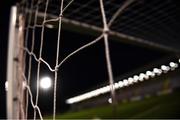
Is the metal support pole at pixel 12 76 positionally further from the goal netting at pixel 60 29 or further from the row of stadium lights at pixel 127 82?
the row of stadium lights at pixel 127 82

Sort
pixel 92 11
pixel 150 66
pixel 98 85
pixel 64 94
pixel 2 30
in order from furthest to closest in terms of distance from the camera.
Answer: pixel 98 85 → pixel 64 94 → pixel 150 66 → pixel 2 30 → pixel 92 11

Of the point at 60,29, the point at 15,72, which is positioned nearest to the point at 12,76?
the point at 15,72

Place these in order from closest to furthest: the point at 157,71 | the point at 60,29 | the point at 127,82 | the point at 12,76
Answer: the point at 60,29 < the point at 12,76 < the point at 157,71 < the point at 127,82

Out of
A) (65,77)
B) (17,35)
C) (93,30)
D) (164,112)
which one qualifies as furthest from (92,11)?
(65,77)

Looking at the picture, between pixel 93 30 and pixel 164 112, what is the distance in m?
0.78

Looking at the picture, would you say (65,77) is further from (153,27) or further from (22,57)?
(22,57)

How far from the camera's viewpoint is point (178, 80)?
5125 mm

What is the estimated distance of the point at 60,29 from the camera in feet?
1.77

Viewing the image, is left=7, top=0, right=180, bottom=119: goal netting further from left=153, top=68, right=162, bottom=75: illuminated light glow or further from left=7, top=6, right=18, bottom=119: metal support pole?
left=153, top=68, right=162, bottom=75: illuminated light glow

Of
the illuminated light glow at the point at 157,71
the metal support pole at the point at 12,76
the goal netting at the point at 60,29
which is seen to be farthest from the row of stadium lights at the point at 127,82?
the metal support pole at the point at 12,76

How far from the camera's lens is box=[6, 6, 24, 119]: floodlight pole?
0.88 metres

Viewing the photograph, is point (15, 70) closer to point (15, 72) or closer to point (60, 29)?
point (15, 72)

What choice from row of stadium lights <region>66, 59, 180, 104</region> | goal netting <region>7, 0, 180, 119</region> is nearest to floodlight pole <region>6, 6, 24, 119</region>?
goal netting <region>7, 0, 180, 119</region>

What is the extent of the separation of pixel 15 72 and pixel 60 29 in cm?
46
